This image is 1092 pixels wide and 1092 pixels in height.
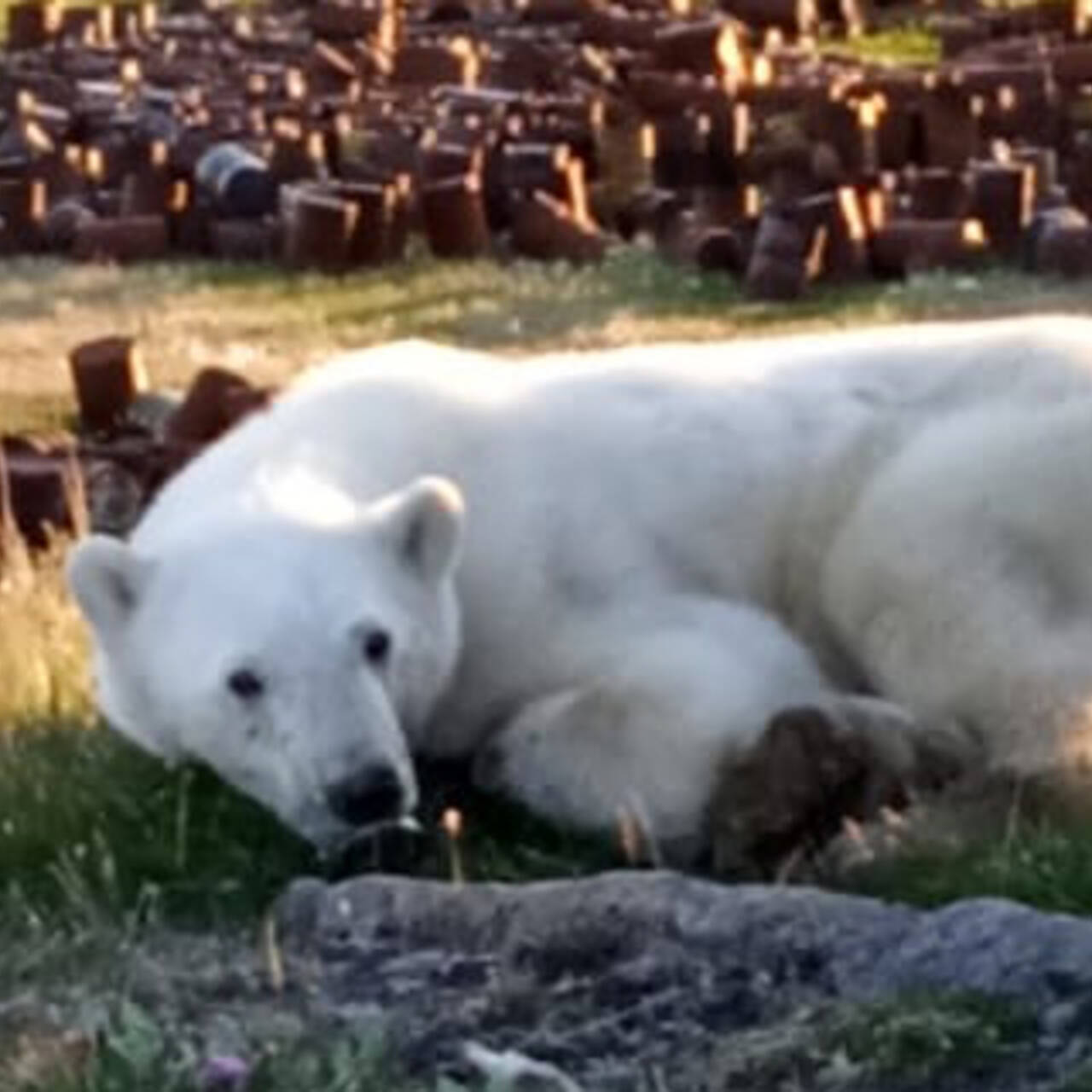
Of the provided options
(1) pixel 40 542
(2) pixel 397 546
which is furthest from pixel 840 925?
(1) pixel 40 542

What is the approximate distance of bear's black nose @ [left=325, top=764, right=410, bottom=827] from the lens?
7113mm

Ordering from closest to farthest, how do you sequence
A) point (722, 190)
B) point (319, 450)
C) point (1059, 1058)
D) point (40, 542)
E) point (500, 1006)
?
point (1059, 1058)
point (500, 1006)
point (319, 450)
point (40, 542)
point (722, 190)

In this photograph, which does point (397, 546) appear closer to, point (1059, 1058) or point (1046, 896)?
point (1046, 896)

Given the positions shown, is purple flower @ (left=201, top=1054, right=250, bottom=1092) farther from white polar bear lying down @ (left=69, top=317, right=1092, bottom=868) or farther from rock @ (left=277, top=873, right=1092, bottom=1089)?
white polar bear lying down @ (left=69, top=317, right=1092, bottom=868)

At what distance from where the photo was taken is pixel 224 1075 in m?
5.84

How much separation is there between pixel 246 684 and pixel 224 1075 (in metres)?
1.56

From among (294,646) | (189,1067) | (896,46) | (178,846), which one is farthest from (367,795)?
(896,46)

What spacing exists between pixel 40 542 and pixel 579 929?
13.9 feet

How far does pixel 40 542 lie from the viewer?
34.0 feet

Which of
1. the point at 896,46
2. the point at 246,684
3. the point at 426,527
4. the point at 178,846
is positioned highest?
the point at 426,527

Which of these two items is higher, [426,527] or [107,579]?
[426,527]

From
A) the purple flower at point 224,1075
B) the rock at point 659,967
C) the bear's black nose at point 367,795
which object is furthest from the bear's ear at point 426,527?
the purple flower at point 224,1075

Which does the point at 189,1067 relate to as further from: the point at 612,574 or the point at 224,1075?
the point at 612,574

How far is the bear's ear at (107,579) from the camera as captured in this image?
759 cm
